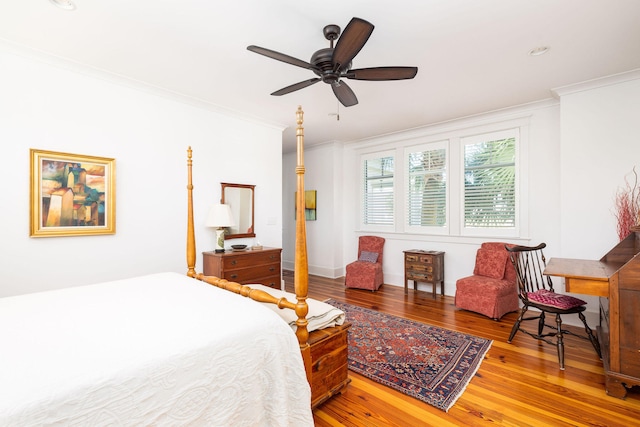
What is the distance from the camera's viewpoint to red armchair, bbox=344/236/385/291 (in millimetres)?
4980

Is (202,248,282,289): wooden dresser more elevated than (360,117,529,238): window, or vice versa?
(360,117,529,238): window

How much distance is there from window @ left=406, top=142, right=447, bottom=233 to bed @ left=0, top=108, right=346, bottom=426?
3.76 m

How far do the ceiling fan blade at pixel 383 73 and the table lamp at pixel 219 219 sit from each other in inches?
89.5

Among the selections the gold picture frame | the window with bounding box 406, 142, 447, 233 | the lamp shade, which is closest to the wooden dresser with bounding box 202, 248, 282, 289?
the lamp shade

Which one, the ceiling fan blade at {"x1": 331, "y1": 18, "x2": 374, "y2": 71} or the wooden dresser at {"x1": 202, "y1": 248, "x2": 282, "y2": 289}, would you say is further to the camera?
the wooden dresser at {"x1": 202, "y1": 248, "x2": 282, "y2": 289}

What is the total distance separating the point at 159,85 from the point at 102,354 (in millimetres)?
3036

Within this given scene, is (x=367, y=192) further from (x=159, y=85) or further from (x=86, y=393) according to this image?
(x=86, y=393)

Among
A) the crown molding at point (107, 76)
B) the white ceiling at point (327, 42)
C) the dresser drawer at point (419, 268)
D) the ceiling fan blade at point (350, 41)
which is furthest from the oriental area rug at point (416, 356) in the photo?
the crown molding at point (107, 76)

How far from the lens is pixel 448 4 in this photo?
2051 mm

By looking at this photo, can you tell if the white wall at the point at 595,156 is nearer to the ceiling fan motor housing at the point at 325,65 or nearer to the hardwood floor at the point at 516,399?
the hardwood floor at the point at 516,399

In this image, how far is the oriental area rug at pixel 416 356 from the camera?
2.25 metres

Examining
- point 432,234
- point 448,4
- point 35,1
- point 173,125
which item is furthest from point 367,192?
point 35,1

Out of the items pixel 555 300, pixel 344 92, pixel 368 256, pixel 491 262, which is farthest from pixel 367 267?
pixel 344 92

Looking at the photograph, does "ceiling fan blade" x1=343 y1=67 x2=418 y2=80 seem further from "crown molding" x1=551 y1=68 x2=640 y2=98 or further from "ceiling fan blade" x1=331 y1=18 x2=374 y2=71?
"crown molding" x1=551 y1=68 x2=640 y2=98
